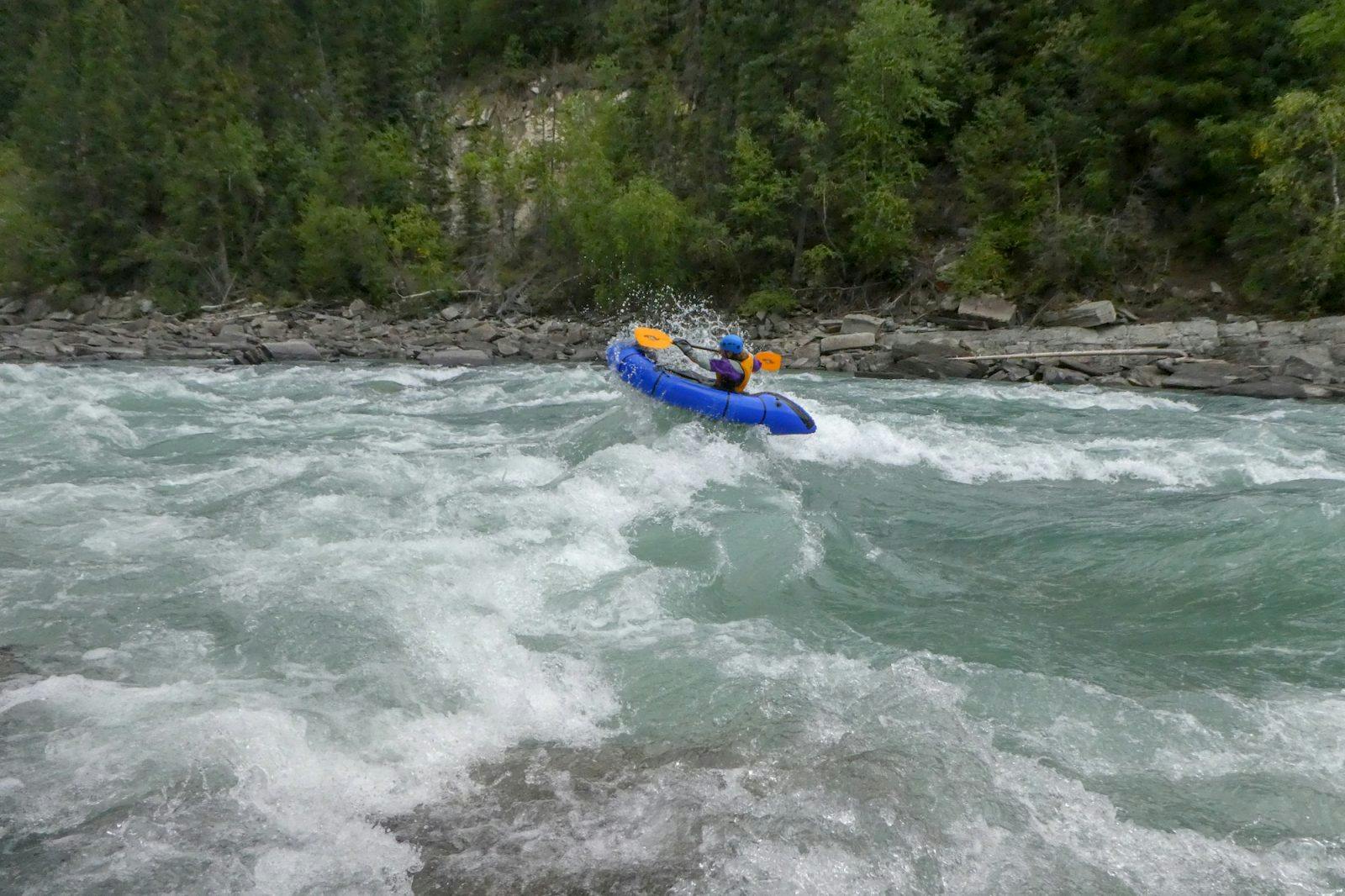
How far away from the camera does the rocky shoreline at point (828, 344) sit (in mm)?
13930

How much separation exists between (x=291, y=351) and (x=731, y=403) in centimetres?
1230

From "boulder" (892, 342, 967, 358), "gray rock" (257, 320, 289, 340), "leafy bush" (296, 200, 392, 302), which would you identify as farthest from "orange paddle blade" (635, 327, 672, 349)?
"leafy bush" (296, 200, 392, 302)

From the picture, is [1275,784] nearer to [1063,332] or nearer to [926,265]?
[1063,332]

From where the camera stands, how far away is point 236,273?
26.8 meters

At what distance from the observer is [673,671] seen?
15.9 ft

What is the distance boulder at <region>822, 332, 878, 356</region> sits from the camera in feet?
58.3

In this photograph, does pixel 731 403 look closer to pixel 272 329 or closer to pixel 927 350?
pixel 927 350

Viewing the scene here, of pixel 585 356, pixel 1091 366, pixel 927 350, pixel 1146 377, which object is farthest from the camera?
pixel 585 356

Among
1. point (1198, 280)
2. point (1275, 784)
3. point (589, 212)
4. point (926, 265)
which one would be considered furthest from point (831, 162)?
point (1275, 784)

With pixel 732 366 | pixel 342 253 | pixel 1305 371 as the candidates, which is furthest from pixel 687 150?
pixel 732 366

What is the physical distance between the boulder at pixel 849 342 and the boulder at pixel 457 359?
22.1 ft

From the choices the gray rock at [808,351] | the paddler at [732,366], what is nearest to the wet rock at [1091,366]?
the gray rock at [808,351]

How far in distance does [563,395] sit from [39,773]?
1031 cm

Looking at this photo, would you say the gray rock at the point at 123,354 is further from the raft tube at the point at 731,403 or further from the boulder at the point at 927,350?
the boulder at the point at 927,350
